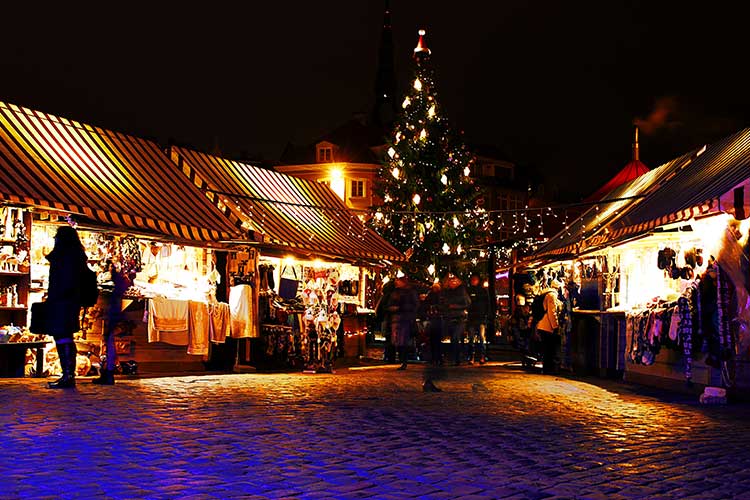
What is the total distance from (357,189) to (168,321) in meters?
59.9

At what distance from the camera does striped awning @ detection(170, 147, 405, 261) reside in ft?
72.8

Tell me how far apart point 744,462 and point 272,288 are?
49.9 ft

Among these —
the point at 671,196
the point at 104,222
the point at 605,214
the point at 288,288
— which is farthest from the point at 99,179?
the point at 605,214

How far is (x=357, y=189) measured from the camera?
256 ft

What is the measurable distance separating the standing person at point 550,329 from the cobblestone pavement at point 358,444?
6.57 metres

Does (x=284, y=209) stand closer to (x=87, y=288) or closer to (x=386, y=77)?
(x=87, y=288)

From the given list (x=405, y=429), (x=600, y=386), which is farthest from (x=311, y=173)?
(x=405, y=429)

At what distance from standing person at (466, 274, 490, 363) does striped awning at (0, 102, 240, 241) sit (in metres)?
7.27

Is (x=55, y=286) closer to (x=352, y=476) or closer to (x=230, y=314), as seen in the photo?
(x=230, y=314)

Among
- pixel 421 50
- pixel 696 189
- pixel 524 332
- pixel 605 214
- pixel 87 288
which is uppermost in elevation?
pixel 421 50

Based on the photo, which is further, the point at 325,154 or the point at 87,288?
the point at 325,154

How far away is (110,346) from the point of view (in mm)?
15031

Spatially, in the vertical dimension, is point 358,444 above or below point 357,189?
below

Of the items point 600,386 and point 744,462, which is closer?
point 744,462
